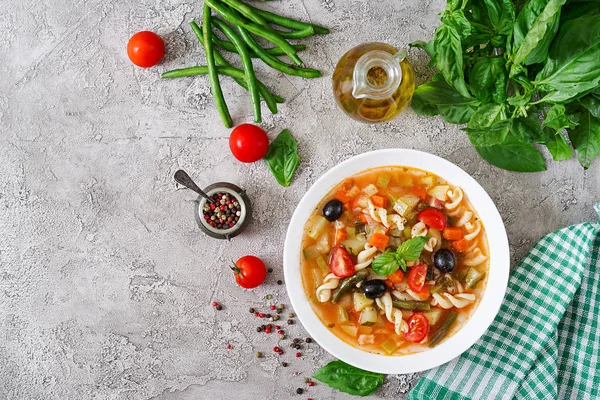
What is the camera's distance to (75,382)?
3521mm

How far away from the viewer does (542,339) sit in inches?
127

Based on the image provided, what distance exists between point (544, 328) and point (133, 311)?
2254 millimetres

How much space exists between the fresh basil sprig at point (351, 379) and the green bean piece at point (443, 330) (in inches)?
15.2

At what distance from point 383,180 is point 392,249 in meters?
0.36

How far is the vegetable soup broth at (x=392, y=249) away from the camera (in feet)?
10.5

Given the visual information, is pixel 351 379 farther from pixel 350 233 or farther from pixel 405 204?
pixel 405 204

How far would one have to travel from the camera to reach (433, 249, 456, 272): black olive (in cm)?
312

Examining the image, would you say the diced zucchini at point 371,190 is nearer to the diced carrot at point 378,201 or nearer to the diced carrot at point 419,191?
the diced carrot at point 378,201

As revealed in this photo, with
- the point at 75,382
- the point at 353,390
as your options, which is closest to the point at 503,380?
the point at 353,390

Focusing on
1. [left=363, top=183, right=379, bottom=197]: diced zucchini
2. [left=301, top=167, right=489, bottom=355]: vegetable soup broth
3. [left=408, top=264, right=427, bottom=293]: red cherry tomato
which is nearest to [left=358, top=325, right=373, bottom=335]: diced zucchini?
[left=301, top=167, right=489, bottom=355]: vegetable soup broth

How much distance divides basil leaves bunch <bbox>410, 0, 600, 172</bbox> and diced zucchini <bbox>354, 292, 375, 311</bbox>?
98 cm

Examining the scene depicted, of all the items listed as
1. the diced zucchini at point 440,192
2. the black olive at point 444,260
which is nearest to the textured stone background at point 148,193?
the diced zucchini at point 440,192

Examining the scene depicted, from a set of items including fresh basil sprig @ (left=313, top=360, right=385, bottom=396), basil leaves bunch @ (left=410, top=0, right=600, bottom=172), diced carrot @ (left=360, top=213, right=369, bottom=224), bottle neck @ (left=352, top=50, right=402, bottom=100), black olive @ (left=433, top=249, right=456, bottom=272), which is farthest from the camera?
fresh basil sprig @ (left=313, top=360, right=385, bottom=396)

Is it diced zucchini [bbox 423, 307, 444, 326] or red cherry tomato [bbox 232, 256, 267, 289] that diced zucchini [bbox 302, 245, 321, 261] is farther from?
diced zucchini [bbox 423, 307, 444, 326]
